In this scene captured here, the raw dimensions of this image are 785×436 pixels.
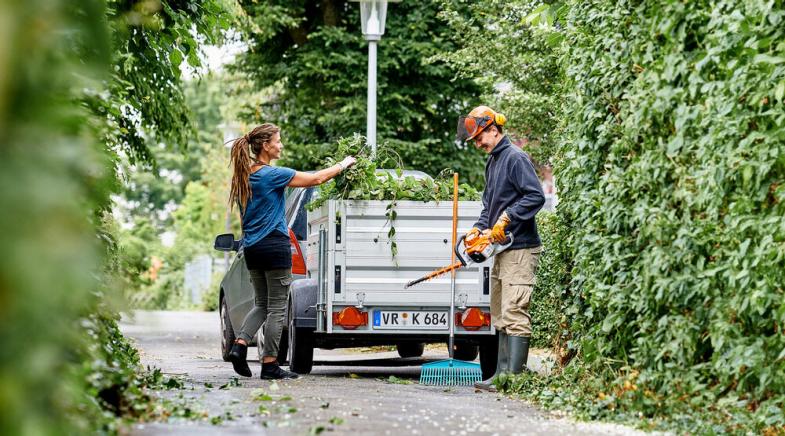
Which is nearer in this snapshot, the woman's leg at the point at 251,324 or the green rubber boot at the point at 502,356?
the green rubber boot at the point at 502,356

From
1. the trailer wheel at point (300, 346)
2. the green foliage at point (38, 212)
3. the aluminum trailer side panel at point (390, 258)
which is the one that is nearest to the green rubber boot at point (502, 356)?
the aluminum trailer side panel at point (390, 258)

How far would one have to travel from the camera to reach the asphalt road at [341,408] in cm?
651

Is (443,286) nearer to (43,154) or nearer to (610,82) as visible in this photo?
(610,82)

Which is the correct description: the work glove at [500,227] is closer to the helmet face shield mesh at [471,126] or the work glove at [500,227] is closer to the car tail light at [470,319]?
the helmet face shield mesh at [471,126]

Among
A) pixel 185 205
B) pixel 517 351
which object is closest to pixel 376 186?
pixel 517 351

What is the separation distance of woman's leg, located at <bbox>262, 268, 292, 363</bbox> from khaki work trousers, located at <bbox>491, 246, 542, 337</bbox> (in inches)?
68.7

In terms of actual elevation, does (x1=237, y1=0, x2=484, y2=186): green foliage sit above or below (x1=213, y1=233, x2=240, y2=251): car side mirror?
above

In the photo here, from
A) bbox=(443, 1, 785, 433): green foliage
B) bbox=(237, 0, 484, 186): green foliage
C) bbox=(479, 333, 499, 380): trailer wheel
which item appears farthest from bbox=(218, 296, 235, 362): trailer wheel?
bbox=(237, 0, 484, 186): green foliage

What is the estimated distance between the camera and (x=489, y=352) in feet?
35.9

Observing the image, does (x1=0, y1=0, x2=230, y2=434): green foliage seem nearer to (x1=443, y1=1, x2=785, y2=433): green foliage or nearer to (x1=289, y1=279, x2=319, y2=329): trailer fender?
(x1=443, y1=1, x2=785, y2=433): green foliage

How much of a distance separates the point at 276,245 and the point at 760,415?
188 inches

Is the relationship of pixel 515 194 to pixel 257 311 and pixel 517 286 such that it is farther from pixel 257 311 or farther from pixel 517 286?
pixel 257 311

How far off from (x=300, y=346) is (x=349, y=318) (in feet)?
2.66

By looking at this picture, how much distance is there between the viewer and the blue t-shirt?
1009 cm
